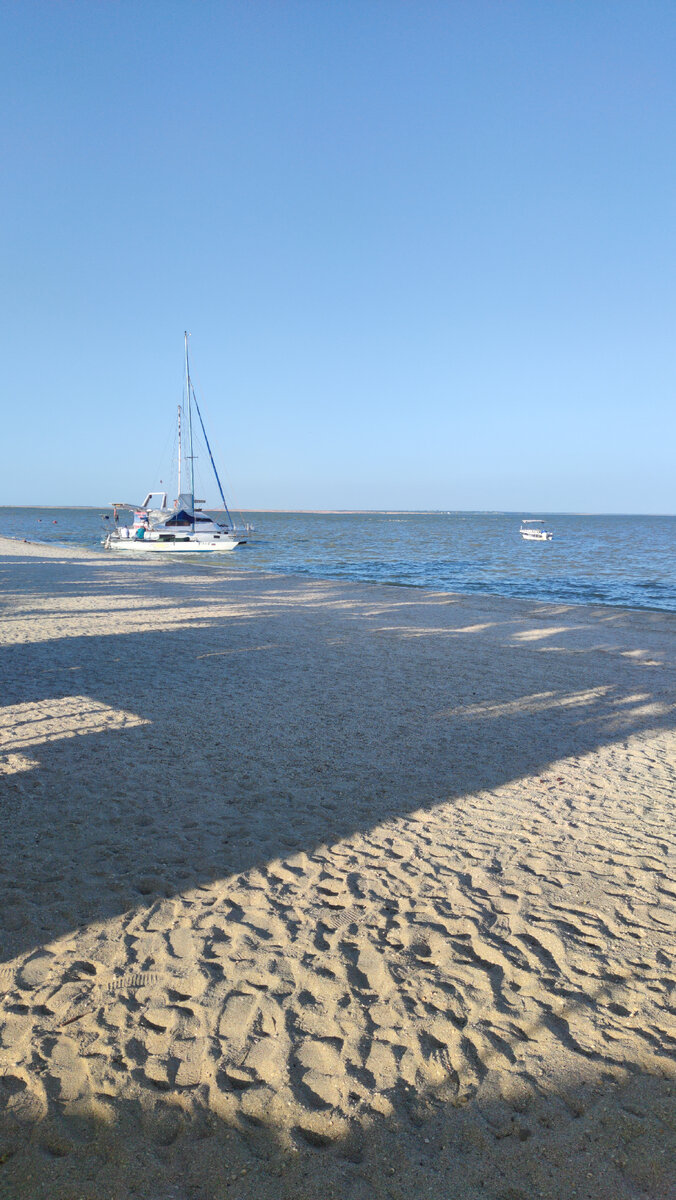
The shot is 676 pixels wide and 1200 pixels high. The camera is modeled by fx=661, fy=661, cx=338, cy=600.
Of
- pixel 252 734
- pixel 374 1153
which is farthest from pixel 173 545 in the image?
pixel 374 1153

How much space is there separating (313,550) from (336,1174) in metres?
45.5

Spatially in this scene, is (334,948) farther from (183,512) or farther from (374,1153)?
(183,512)

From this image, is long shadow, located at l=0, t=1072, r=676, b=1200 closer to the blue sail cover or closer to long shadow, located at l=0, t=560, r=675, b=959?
long shadow, located at l=0, t=560, r=675, b=959

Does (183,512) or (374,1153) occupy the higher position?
(183,512)

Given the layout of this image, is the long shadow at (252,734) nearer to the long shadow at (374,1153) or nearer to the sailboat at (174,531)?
the long shadow at (374,1153)

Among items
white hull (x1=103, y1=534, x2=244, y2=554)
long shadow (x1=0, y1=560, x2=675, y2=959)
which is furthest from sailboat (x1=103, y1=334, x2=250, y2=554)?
long shadow (x1=0, y1=560, x2=675, y2=959)

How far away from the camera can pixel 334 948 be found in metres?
3.67

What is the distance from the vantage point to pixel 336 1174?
7.75 feet

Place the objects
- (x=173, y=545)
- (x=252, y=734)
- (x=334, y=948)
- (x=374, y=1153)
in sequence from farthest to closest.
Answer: (x=173, y=545)
(x=252, y=734)
(x=334, y=948)
(x=374, y=1153)

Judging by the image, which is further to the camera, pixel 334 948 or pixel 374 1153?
pixel 334 948

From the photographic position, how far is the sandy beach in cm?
247

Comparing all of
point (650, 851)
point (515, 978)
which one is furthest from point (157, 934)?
point (650, 851)

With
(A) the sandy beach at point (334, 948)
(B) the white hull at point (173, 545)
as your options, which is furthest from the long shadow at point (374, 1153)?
(B) the white hull at point (173, 545)

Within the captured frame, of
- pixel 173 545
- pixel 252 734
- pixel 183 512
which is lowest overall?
pixel 252 734
